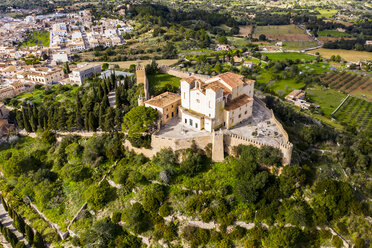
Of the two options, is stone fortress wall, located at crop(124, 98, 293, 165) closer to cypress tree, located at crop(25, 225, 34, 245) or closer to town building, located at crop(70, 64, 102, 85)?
cypress tree, located at crop(25, 225, 34, 245)

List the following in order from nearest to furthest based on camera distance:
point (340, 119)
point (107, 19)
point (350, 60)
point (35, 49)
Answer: point (340, 119) < point (350, 60) < point (35, 49) < point (107, 19)

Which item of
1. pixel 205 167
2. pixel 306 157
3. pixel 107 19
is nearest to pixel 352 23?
pixel 107 19

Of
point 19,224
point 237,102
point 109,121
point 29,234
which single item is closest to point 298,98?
point 237,102

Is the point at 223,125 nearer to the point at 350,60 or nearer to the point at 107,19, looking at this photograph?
the point at 350,60

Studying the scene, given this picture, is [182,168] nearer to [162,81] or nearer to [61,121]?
[61,121]

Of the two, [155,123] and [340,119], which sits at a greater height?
[155,123]

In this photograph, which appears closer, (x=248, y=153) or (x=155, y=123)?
(x=248, y=153)
